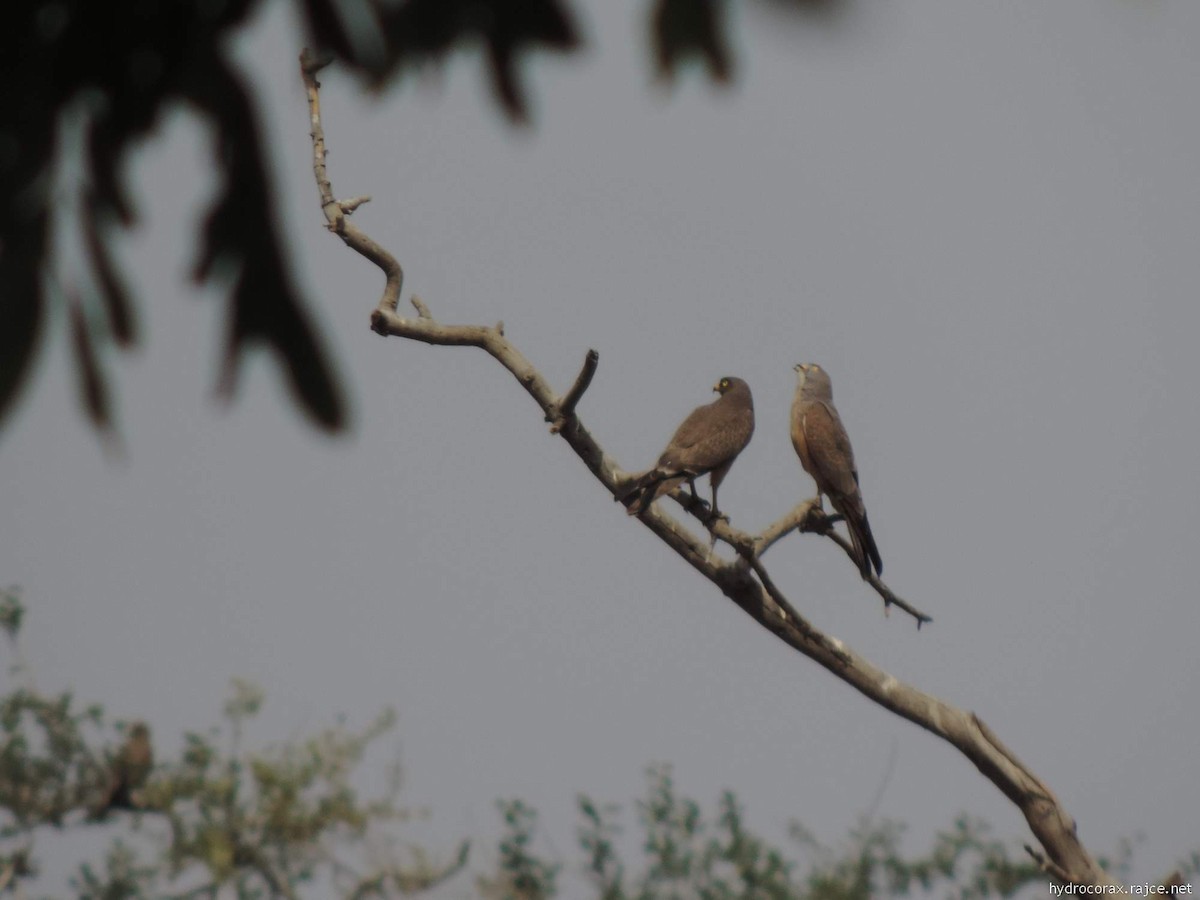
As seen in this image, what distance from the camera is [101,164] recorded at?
1.02 meters

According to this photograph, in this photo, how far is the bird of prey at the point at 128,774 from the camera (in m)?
17.8

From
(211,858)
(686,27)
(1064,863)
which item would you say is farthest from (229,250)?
(211,858)

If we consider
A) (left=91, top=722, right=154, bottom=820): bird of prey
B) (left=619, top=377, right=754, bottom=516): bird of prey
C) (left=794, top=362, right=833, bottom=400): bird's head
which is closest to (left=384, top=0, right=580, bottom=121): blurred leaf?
(left=619, top=377, right=754, bottom=516): bird of prey

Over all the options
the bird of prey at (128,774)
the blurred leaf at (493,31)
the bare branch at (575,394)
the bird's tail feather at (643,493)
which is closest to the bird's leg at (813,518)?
the bird's tail feather at (643,493)

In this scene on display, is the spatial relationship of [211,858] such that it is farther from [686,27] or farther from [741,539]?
[686,27]

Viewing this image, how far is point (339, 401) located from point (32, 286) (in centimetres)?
21

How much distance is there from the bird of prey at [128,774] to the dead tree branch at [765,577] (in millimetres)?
12862

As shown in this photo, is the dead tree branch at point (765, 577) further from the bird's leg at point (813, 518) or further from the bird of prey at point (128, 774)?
the bird of prey at point (128, 774)

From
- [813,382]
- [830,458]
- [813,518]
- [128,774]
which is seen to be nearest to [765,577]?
[813,518]

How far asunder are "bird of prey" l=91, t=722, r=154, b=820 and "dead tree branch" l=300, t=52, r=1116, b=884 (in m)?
12.9

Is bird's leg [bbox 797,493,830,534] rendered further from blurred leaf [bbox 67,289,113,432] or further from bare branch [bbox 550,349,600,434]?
blurred leaf [bbox 67,289,113,432]

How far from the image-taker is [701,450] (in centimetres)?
686

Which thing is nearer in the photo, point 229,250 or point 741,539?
point 229,250

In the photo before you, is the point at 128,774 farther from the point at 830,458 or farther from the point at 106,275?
the point at 106,275
